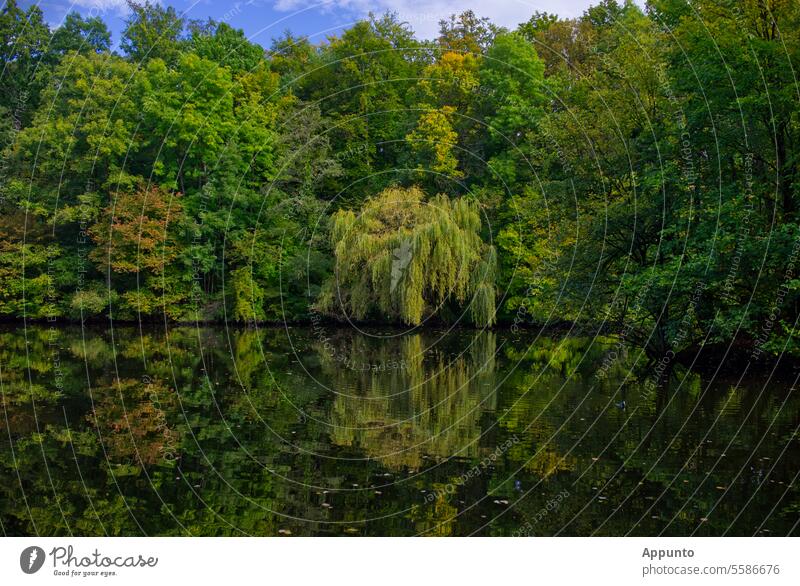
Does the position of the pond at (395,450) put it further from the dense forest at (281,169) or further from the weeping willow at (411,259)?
the dense forest at (281,169)

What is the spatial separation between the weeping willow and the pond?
36.0 ft

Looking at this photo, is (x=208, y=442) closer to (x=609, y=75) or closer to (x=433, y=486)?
(x=433, y=486)

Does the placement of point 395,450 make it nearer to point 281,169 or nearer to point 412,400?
point 412,400

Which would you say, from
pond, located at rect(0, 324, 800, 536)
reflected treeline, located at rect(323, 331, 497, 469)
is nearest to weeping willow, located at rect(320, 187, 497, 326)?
reflected treeline, located at rect(323, 331, 497, 469)

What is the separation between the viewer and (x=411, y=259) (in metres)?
34.2

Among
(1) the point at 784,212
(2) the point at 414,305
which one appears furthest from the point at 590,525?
(2) the point at 414,305

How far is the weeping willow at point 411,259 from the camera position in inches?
1348

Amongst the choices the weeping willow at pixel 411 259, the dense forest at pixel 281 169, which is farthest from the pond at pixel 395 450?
the dense forest at pixel 281 169

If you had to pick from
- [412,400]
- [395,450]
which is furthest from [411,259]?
[395,450]

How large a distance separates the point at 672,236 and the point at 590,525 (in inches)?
512

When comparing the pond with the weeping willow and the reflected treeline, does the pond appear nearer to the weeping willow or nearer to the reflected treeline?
the reflected treeline

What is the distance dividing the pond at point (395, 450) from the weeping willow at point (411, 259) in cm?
1099

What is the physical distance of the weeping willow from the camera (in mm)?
34250

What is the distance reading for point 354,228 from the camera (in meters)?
36.2
